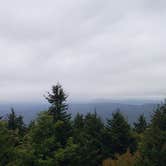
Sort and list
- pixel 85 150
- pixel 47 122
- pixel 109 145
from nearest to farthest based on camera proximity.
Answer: pixel 47 122
pixel 85 150
pixel 109 145

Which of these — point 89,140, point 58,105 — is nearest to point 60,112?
point 58,105

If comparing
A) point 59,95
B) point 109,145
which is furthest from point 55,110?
point 109,145

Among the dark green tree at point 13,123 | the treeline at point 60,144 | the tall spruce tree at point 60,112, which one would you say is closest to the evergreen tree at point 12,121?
the dark green tree at point 13,123

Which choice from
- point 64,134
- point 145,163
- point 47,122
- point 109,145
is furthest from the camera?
point 109,145

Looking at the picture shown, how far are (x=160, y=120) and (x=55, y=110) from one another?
7.43 m

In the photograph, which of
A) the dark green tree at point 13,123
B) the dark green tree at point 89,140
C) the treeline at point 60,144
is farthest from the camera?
the dark green tree at point 13,123

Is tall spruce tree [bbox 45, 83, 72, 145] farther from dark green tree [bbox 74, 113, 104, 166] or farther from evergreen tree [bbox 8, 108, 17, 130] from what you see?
evergreen tree [bbox 8, 108, 17, 130]

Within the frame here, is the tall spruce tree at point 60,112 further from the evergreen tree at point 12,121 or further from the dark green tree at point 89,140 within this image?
the evergreen tree at point 12,121

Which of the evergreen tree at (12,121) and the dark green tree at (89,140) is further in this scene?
the evergreen tree at (12,121)

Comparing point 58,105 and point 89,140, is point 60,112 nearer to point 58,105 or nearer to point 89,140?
point 58,105

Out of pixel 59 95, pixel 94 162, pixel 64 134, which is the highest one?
pixel 59 95

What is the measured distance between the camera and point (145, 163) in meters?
30.1

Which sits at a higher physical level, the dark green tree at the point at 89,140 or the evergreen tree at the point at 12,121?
the evergreen tree at the point at 12,121

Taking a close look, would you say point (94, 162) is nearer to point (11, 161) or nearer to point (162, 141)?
point (11, 161)
